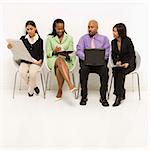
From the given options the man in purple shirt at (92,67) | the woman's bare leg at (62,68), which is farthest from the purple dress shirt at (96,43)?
the woman's bare leg at (62,68)

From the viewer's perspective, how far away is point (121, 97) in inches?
194

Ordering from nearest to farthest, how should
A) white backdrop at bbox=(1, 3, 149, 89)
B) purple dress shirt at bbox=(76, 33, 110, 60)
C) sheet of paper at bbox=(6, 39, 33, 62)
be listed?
sheet of paper at bbox=(6, 39, 33, 62) → purple dress shirt at bbox=(76, 33, 110, 60) → white backdrop at bbox=(1, 3, 149, 89)

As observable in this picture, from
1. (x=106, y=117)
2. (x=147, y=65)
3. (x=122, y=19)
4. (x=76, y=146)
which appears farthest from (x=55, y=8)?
(x=76, y=146)

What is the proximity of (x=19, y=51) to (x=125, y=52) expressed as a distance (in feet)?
4.99

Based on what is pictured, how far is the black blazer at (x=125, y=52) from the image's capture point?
16.0ft

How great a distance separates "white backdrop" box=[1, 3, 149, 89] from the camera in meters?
5.62

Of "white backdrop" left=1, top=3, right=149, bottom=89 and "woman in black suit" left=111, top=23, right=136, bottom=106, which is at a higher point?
"white backdrop" left=1, top=3, right=149, bottom=89

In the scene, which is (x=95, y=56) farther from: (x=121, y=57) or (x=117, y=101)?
(x=117, y=101)

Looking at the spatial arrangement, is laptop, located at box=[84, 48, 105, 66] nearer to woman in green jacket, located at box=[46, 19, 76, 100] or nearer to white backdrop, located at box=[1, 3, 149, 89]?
woman in green jacket, located at box=[46, 19, 76, 100]

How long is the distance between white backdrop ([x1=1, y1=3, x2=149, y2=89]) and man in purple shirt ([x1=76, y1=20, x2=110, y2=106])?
55 centimetres

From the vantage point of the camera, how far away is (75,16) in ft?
18.5

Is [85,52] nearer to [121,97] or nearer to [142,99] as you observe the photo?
[121,97]

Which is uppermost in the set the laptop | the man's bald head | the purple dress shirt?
the man's bald head

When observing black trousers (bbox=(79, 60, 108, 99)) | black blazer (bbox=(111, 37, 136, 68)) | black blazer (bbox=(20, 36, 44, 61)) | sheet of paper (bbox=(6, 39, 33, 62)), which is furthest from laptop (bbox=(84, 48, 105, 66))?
sheet of paper (bbox=(6, 39, 33, 62))
